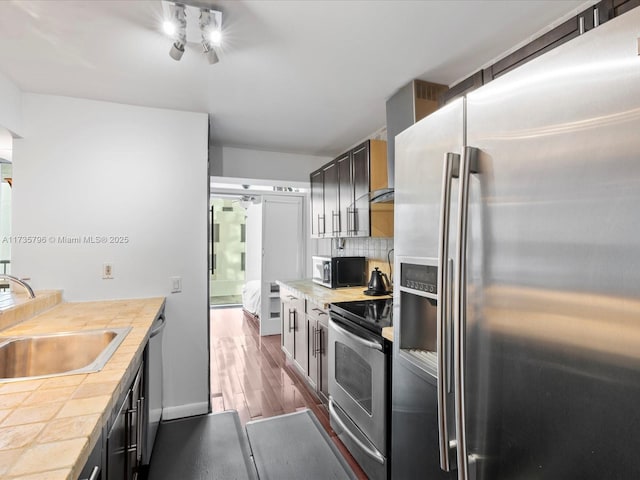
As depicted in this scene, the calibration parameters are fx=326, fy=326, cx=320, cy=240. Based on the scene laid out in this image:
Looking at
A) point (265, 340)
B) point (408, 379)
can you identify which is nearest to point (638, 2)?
point (408, 379)

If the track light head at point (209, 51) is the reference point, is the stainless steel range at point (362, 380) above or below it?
below

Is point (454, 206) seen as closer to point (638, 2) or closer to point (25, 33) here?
point (638, 2)

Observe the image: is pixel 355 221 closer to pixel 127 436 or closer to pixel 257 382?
pixel 257 382

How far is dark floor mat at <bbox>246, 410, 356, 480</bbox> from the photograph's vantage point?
1.97 metres

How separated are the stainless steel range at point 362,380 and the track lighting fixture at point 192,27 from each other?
1683 mm

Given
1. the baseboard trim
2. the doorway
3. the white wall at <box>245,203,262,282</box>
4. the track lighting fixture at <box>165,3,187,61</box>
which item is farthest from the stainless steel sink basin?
the doorway

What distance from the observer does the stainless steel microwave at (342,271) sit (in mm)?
3236

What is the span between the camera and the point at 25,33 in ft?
5.34

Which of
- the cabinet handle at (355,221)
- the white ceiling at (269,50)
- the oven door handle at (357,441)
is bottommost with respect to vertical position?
the oven door handle at (357,441)

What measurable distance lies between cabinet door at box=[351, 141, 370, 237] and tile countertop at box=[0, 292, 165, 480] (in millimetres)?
1916

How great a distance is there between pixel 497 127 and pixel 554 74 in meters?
0.17

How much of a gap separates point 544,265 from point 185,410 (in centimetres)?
277

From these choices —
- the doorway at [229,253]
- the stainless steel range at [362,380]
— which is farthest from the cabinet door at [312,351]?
the doorway at [229,253]

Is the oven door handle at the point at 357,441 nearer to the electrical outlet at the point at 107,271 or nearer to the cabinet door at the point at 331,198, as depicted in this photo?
the cabinet door at the point at 331,198
